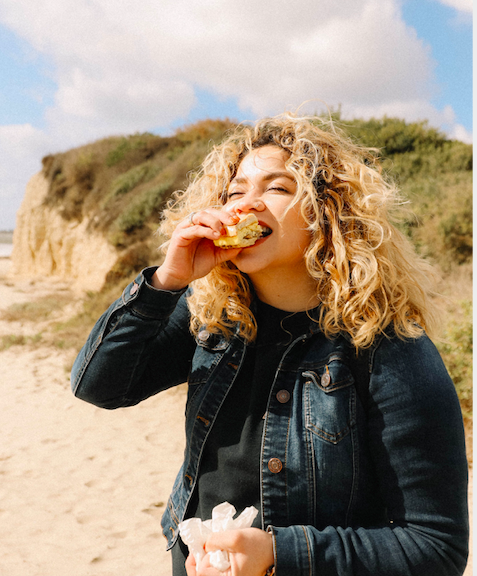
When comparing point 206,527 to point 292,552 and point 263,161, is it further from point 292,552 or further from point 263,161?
point 263,161

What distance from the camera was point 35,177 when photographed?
66.8 ft

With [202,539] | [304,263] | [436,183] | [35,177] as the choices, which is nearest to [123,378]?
[202,539]

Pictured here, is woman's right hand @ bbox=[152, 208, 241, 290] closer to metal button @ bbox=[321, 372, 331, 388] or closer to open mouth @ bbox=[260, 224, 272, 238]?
open mouth @ bbox=[260, 224, 272, 238]

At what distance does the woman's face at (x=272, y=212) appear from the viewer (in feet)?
5.44

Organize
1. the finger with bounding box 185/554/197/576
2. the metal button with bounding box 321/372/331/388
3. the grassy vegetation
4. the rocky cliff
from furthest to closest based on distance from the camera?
the rocky cliff < the grassy vegetation < the metal button with bounding box 321/372/331/388 < the finger with bounding box 185/554/197/576

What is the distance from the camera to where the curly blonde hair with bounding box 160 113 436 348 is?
157 cm

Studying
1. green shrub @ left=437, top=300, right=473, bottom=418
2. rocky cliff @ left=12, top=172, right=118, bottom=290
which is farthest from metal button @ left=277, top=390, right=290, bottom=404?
rocky cliff @ left=12, top=172, right=118, bottom=290

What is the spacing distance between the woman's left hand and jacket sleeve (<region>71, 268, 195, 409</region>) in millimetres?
666

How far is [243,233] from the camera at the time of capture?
159cm

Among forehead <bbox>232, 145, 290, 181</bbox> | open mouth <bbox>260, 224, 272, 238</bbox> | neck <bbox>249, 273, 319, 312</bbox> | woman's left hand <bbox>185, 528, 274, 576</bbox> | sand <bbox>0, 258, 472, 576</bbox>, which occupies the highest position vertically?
forehead <bbox>232, 145, 290, 181</bbox>

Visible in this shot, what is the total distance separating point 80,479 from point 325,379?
4.61 meters

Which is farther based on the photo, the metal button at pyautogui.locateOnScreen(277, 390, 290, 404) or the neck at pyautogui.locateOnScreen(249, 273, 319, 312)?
the neck at pyautogui.locateOnScreen(249, 273, 319, 312)

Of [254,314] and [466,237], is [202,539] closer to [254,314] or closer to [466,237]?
[254,314]

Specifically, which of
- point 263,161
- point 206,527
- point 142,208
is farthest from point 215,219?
point 142,208
